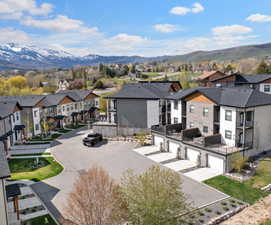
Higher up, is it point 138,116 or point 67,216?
point 138,116

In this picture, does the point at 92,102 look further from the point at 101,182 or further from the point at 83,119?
the point at 101,182

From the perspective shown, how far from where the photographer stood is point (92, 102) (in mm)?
60000

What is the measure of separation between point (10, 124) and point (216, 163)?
30768 mm

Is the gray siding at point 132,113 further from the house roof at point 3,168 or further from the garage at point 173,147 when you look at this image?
the house roof at point 3,168

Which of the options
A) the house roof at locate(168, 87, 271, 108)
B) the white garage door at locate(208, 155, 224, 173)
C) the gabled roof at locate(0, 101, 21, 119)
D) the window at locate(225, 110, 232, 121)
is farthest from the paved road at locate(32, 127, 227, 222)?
the house roof at locate(168, 87, 271, 108)

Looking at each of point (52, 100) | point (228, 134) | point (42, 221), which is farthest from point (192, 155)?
point (52, 100)

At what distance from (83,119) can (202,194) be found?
40.6m

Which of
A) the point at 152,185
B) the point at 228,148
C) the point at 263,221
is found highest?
the point at 152,185

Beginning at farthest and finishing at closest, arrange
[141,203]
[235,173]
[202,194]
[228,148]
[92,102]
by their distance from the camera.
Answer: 1. [92,102]
2. [228,148]
3. [235,173]
4. [202,194]
5. [141,203]

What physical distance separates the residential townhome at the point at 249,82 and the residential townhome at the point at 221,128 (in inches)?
767

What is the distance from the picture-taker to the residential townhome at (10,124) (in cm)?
3397

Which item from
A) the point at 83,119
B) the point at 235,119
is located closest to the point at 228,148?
the point at 235,119

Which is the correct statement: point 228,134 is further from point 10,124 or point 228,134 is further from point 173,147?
point 10,124

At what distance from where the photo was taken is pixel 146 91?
134ft
